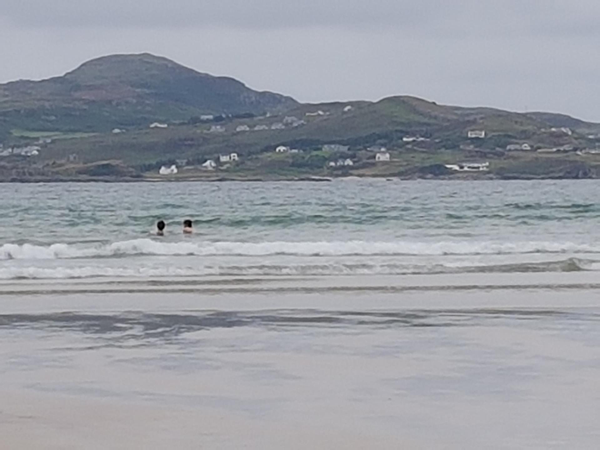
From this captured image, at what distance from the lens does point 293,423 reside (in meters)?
9.45

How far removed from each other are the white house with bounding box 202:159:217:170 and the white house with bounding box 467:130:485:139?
29098 mm

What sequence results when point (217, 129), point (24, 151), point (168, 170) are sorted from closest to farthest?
point (168, 170)
point (24, 151)
point (217, 129)

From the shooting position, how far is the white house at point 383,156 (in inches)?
5294

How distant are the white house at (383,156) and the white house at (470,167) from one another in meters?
10.3

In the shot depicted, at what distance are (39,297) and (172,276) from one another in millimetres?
4483

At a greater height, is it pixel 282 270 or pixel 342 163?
pixel 282 270

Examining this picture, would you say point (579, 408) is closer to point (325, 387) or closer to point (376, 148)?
point (325, 387)

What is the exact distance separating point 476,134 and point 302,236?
358 ft

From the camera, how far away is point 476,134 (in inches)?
5709

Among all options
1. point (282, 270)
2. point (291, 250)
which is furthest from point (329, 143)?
point (282, 270)

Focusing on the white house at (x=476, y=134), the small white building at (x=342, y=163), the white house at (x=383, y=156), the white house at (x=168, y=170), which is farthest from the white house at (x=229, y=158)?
the white house at (x=476, y=134)

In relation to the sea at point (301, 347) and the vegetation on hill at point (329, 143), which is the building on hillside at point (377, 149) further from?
the sea at point (301, 347)

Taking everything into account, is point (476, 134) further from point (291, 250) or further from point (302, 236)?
point (291, 250)

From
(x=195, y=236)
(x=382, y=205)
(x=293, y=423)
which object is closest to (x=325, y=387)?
(x=293, y=423)
